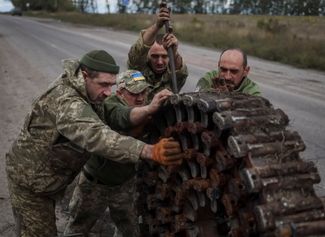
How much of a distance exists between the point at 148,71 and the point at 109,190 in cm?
135

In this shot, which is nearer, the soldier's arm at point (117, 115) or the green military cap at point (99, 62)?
the green military cap at point (99, 62)

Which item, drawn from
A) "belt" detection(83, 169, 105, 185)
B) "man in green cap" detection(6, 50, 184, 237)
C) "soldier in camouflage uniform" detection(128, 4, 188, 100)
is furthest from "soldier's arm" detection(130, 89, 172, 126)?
"soldier in camouflage uniform" detection(128, 4, 188, 100)

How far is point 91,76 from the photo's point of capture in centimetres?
327

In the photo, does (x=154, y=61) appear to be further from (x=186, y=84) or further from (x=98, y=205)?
(x=186, y=84)

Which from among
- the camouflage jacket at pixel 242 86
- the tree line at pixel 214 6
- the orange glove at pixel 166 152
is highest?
the camouflage jacket at pixel 242 86

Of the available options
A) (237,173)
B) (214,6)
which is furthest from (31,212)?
(214,6)

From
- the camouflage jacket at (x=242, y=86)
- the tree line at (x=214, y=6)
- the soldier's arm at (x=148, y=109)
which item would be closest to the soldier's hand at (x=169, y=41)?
the camouflage jacket at (x=242, y=86)

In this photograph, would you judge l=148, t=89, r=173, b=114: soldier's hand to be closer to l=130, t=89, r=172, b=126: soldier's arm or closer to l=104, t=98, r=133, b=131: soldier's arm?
l=130, t=89, r=172, b=126: soldier's arm

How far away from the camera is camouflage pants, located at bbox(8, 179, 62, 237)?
11.6 ft

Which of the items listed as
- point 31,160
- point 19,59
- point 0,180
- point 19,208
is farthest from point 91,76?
point 19,59

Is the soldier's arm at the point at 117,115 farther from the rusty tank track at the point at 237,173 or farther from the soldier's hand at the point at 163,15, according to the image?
the soldier's hand at the point at 163,15

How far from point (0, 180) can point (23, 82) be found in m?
7.72

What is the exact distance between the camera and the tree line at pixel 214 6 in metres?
80.9

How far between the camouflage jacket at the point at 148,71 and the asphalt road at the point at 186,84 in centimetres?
201
